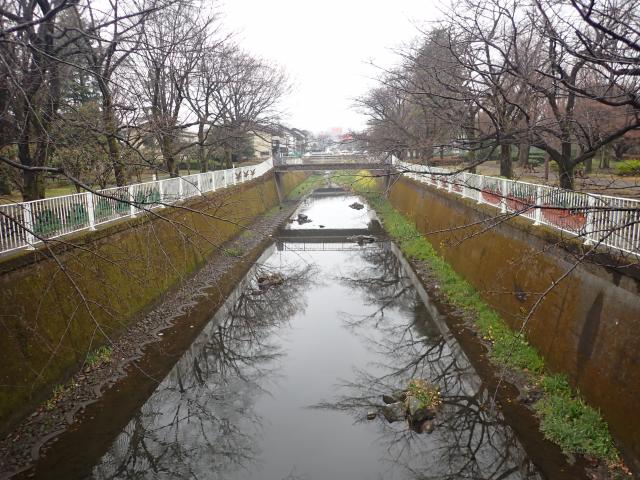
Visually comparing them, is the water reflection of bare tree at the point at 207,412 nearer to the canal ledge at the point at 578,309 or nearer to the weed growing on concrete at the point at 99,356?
→ the weed growing on concrete at the point at 99,356

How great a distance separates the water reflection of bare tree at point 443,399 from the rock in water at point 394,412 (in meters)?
0.12

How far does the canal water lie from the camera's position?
275 inches

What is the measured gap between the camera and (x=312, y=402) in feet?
28.9

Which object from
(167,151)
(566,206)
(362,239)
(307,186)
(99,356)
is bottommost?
(362,239)

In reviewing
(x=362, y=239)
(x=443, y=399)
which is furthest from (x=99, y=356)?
(x=362, y=239)

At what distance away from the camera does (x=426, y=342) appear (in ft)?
36.6

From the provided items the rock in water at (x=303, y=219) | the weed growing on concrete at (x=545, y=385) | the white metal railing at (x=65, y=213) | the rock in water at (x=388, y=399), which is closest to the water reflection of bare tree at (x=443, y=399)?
the rock in water at (x=388, y=399)

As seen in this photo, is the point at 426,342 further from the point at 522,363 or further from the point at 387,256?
the point at 387,256

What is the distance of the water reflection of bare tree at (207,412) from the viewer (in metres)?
7.02

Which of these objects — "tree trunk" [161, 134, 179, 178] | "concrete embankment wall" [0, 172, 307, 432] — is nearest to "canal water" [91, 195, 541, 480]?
"concrete embankment wall" [0, 172, 307, 432]

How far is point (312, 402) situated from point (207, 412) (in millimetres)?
1941

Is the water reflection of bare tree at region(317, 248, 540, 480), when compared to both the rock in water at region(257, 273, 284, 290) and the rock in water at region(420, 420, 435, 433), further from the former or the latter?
the rock in water at region(257, 273, 284, 290)

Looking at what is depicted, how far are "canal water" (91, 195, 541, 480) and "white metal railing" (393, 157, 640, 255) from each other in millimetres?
2618

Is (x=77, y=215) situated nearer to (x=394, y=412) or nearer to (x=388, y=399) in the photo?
(x=388, y=399)
